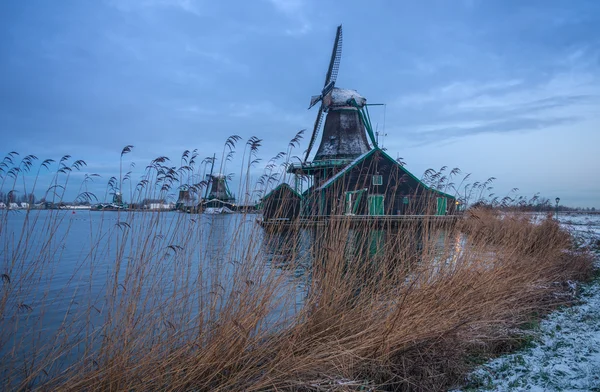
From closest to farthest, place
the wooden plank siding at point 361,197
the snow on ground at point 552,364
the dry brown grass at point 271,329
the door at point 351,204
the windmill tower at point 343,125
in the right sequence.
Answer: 1. the dry brown grass at point 271,329
2. the snow on ground at point 552,364
3. the wooden plank siding at point 361,197
4. the door at point 351,204
5. the windmill tower at point 343,125

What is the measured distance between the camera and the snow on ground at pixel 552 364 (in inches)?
96.0

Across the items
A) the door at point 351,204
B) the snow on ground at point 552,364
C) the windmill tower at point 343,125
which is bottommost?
the snow on ground at point 552,364

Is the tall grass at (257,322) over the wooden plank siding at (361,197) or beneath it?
beneath

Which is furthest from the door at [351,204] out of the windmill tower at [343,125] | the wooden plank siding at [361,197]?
the windmill tower at [343,125]

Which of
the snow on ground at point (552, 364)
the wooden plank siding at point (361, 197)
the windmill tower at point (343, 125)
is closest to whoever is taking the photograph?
the snow on ground at point (552, 364)

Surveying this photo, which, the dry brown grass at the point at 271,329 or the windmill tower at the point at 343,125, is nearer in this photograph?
the dry brown grass at the point at 271,329

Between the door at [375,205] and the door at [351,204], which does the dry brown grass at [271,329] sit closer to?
the door at [351,204]

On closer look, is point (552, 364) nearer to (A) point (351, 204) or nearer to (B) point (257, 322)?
(B) point (257, 322)

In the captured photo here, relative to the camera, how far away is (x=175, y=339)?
2586 mm

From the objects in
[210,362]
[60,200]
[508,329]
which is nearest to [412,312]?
[508,329]

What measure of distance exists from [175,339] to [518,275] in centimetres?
383

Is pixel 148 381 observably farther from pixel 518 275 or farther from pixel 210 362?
pixel 518 275

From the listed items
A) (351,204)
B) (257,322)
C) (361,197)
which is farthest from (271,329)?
(361,197)

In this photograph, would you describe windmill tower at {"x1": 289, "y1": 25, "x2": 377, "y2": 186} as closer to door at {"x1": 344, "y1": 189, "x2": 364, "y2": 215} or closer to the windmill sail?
the windmill sail
